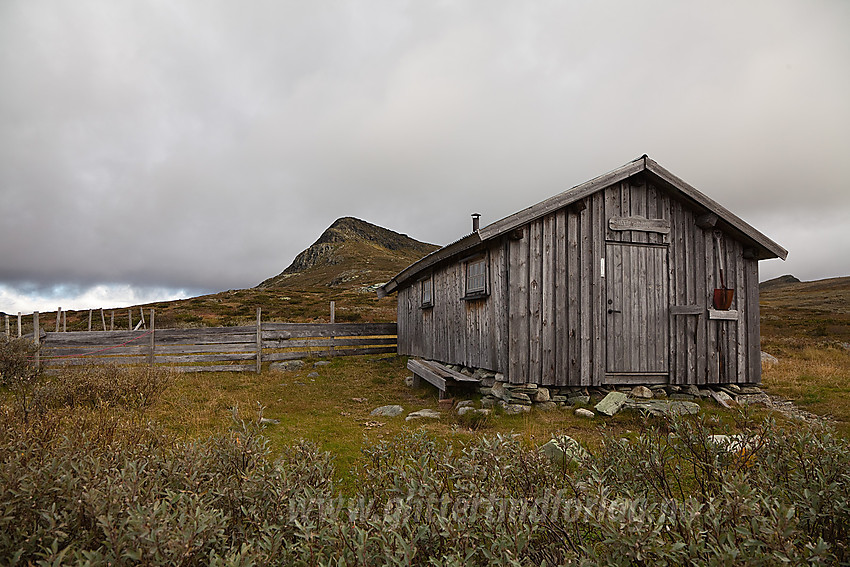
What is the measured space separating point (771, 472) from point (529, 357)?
637cm

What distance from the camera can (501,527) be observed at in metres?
2.12

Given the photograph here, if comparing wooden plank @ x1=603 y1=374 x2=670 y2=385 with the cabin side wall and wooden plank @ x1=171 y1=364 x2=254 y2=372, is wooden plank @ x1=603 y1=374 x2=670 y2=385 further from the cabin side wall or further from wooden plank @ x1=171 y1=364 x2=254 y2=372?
wooden plank @ x1=171 y1=364 x2=254 y2=372

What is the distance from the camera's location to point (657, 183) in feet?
33.8

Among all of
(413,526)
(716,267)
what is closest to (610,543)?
(413,526)

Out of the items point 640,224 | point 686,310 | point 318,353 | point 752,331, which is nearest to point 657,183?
point 640,224

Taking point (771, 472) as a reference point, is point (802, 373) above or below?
below

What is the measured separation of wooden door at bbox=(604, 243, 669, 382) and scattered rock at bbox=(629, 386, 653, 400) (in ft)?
0.64

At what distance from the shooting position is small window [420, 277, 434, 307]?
1421cm

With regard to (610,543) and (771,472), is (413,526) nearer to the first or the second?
(610,543)

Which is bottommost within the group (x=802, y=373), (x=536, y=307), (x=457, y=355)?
(x=802, y=373)

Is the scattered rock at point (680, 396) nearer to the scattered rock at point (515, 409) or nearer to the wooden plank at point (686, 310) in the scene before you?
the wooden plank at point (686, 310)

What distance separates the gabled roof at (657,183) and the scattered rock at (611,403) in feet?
12.4

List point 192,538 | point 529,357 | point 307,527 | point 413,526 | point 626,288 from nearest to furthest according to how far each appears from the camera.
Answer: point 192,538, point 307,527, point 413,526, point 529,357, point 626,288

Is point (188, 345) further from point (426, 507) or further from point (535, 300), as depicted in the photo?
point (426, 507)
